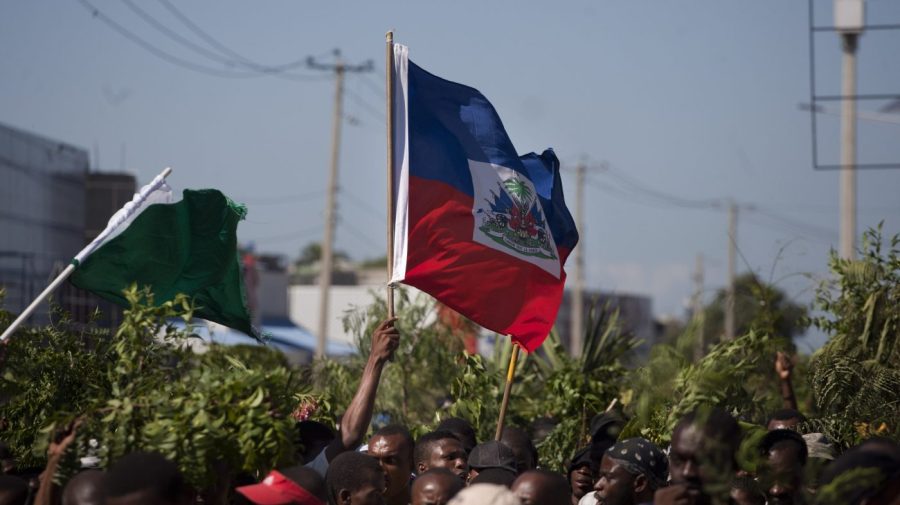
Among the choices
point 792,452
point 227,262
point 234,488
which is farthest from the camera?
point 227,262

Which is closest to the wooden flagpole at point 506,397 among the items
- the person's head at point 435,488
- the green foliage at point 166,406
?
the person's head at point 435,488

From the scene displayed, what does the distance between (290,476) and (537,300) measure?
3.64 m

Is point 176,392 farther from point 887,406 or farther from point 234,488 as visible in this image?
point 887,406

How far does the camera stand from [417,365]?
13594 mm

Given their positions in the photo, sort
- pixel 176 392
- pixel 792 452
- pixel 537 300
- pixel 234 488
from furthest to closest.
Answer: pixel 537 300, pixel 792 452, pixel 234 488, pixel 176 392

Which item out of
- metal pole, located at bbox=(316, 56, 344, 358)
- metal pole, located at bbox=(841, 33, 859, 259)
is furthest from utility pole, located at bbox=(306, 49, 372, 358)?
metal pole, located at bbox=(841, 33, 859, 259)

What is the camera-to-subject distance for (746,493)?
5668mm

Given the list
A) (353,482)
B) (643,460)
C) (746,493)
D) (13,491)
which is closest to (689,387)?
(643,460)

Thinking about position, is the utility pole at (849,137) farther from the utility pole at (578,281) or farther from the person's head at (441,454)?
the utility pole at (578,281)

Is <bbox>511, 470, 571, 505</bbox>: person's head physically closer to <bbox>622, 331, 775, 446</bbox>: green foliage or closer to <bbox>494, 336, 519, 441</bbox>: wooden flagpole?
<bbox>622, 331, 775, 446</bbox>: green foliage

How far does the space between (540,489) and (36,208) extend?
19.8 meters

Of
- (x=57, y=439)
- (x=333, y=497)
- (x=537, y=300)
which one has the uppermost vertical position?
(x=537, y=300)

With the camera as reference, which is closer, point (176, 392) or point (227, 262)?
point (176, 392)

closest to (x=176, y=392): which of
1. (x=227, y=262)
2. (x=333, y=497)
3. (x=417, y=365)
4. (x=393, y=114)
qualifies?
(x=333, y=497)
